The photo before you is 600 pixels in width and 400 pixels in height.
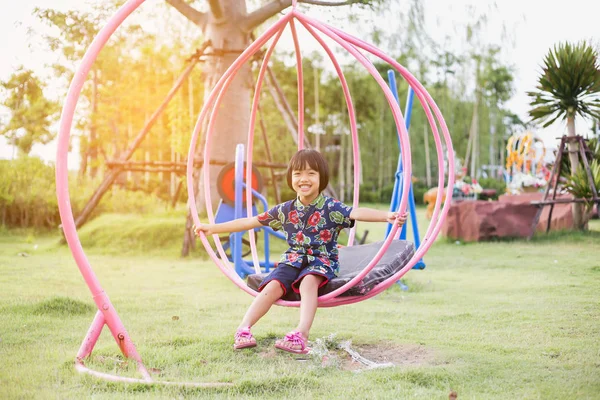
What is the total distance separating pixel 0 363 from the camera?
2.71 m

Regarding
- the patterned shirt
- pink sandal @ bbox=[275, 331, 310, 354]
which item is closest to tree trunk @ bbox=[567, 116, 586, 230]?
the patterned shirt

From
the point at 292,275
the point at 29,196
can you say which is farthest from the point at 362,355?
the point at 29,196

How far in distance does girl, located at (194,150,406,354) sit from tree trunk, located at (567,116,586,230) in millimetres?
5366

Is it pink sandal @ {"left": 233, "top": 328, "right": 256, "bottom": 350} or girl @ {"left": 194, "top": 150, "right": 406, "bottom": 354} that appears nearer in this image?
pink sandal @ {"left": 233, "top": 328, "right": 256, "bottom": 350}

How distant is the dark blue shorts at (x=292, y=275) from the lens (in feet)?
9.46

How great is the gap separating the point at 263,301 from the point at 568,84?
17.8 feet

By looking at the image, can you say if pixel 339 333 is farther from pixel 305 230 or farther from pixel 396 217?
pixel 396 217

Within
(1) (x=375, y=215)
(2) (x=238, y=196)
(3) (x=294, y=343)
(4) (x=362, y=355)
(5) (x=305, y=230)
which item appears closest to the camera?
(3) (x=294, y=343)

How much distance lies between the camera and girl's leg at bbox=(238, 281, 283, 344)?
2.83 meters

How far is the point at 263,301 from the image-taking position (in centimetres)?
285

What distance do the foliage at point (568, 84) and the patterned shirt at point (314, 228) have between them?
16.1ft

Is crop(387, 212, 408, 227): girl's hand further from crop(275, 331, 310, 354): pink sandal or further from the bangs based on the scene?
crop(275, 331, 310, 354): pink sandal

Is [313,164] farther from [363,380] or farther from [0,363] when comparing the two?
[0,363]

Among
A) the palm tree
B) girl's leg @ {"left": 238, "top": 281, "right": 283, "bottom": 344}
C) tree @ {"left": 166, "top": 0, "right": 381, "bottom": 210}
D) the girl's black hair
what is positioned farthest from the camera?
tree @ {"left": 166, "top": 0, "right": 381, "bottom": 210}
